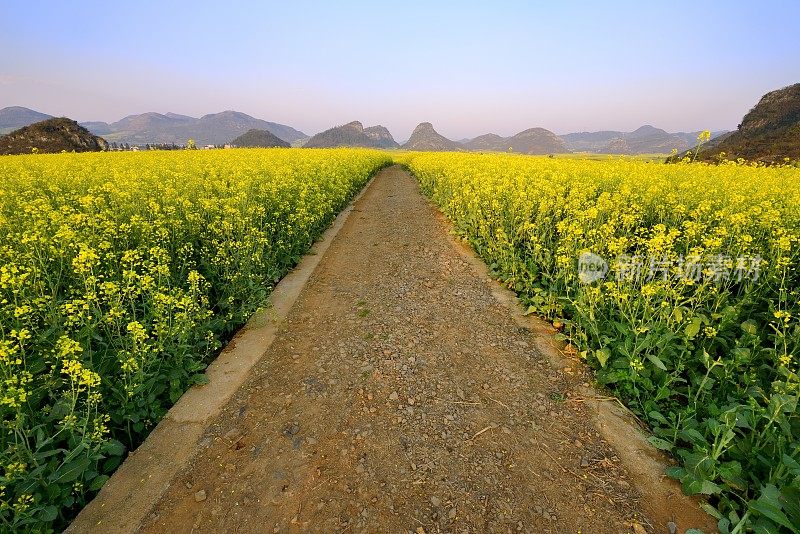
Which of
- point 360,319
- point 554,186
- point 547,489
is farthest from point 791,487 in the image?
point 554,186

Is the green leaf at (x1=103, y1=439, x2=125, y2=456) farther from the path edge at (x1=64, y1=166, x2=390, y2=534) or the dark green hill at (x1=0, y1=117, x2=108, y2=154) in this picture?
the dark green hill at (x1=0, y1=117, x2=108, y2=154)

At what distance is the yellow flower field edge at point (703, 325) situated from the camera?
2.55 m

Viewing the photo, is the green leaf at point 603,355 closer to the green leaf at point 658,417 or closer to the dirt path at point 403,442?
the dirt path at point 403,442

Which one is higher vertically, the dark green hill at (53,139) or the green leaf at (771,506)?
the dark green hill at (53,139)

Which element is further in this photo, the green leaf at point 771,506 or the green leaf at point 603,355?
the green leaf at point 603,355

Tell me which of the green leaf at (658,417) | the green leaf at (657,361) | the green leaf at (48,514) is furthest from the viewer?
the green leaf at (657,361)

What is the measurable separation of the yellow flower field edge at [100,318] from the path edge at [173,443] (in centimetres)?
14

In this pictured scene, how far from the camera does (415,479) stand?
9.39ft

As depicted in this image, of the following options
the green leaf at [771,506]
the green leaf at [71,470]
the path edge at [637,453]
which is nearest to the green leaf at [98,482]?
the green leaf at [71,470]

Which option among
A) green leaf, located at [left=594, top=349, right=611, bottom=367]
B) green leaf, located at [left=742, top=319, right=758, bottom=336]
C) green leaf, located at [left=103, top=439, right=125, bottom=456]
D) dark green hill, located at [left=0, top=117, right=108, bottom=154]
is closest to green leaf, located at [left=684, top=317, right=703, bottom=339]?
green leaf, located at [left=742, top=319, right=758, bottom=336]

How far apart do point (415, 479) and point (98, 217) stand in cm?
498

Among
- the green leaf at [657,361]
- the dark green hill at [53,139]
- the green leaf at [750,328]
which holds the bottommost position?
the green leaf at [657,361]

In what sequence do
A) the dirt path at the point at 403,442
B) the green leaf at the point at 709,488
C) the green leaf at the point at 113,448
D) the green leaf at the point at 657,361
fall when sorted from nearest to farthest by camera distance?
the green leaf at the point at 709,488, the dirt path at the point at 403,442, the green leaf at the point at 113,448, the green leaf at the point at 657,361

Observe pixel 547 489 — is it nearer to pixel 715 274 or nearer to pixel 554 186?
pixel 715 274
